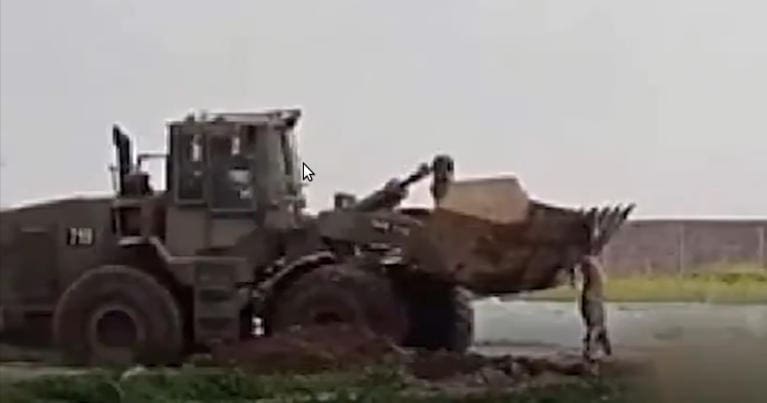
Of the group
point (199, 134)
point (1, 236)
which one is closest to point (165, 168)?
point (199, 134)

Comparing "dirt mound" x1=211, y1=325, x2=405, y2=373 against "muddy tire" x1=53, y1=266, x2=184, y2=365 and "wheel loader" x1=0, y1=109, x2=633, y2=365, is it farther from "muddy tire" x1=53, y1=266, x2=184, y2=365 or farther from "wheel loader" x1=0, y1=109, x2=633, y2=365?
"muddy tire" x1=53, y1=266, x2=184, y2=365

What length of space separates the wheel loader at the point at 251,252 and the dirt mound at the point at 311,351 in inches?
12.5

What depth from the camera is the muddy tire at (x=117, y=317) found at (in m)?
16.0

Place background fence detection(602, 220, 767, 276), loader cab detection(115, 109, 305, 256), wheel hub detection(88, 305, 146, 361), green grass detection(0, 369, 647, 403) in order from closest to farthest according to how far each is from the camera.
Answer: green grass detection(0, 369, 647, 403) < wheel hub detection(88, 305, 146, 361) < loader cab detection(115, 109, 305, 256) < background fence detection(602, 220, 767, 276)

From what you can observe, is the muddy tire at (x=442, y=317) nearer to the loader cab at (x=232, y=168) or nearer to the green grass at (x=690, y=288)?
the green grass at (x=690, y=288)

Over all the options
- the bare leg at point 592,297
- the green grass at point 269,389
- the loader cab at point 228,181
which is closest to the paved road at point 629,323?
the bare leg at point 592,297

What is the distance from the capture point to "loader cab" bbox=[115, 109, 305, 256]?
638 inches

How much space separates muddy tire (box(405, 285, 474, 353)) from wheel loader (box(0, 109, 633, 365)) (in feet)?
0.06

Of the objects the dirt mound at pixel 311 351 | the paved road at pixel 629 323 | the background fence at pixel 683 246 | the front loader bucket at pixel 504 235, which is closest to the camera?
the paved road at pixel 629 323

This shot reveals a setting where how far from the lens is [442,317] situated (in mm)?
16672

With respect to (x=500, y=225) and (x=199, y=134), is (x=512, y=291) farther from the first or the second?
(x=199, y=134)

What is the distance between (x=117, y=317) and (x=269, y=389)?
3544 millimetres

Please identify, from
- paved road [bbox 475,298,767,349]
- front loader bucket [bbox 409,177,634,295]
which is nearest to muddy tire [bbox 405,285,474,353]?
paved road [bbox 475,298,767,349]

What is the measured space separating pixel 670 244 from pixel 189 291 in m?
5.10
